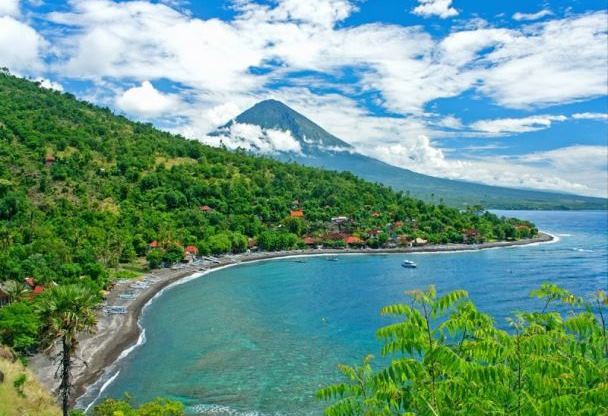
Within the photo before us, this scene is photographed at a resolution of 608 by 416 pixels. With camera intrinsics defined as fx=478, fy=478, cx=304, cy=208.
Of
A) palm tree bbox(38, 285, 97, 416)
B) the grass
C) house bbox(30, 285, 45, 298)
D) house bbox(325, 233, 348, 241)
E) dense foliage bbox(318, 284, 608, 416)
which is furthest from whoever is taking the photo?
house bbox(325, 233, 348, 241)

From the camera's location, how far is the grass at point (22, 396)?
27953mm

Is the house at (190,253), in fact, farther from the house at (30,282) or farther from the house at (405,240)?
the house at (405,240)

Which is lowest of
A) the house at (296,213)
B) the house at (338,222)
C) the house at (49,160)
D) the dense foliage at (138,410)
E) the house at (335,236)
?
the dense foliage at (138,410)

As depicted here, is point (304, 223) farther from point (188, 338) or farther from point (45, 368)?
point (45, 368)

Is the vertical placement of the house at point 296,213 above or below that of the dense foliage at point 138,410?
above

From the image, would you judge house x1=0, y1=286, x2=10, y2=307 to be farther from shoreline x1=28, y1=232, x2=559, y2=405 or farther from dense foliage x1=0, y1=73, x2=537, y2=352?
shoreline x1=28, y1=232, x2=559, y2=405

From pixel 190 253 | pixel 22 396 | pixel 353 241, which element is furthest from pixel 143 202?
pixel 22 396

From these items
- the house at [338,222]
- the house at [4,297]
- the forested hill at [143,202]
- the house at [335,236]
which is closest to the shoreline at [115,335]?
the forested hill at [143,202]

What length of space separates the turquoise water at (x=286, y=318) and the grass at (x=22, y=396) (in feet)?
16.1

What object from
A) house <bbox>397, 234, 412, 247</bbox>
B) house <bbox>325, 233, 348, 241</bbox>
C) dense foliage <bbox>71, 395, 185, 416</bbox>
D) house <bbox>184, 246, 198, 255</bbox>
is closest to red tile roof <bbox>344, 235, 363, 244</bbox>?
house <bbox>325, 233, 348, 241</bbox>

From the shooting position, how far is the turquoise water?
120ft

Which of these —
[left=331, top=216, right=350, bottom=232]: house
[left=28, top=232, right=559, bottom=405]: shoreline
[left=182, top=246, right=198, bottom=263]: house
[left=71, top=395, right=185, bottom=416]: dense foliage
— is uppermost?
[left=331, top=216, right=350, bottom=232]: house

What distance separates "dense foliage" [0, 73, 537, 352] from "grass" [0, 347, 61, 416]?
7.10 metres

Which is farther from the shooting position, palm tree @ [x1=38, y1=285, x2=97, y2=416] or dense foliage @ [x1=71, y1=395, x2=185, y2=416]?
dense foliage @ [x1=71, y1=395, x2=185, y2=416]
